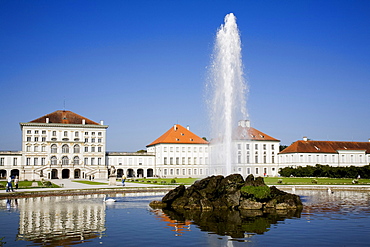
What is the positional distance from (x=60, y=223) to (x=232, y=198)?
990cm

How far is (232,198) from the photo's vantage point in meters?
23.1

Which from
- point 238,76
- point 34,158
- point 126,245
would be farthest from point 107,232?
point 34,158

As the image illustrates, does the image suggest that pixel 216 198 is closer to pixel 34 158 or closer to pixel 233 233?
pixel 233 233

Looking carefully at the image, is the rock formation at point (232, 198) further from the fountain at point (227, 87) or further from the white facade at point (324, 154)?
the white facade at point (324, 154)

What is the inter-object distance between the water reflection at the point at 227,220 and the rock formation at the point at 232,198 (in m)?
0.96

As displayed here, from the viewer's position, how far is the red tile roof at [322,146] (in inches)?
3152

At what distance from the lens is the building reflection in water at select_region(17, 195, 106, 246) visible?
14.1 metres

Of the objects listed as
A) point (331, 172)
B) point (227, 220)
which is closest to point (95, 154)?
point (331, 172)

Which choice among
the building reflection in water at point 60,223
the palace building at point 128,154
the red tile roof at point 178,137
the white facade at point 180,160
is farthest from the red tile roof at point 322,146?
the building reflection in water at point 60,223

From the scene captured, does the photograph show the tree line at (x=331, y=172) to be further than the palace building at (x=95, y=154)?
No

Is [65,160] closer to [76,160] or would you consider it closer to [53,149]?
[76,160]

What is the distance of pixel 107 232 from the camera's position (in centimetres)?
1528

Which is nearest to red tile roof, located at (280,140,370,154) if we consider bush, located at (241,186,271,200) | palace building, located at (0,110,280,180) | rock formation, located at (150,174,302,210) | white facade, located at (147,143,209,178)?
palace building, located at (0,110,280,180)

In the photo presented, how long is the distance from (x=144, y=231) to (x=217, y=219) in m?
4.30
